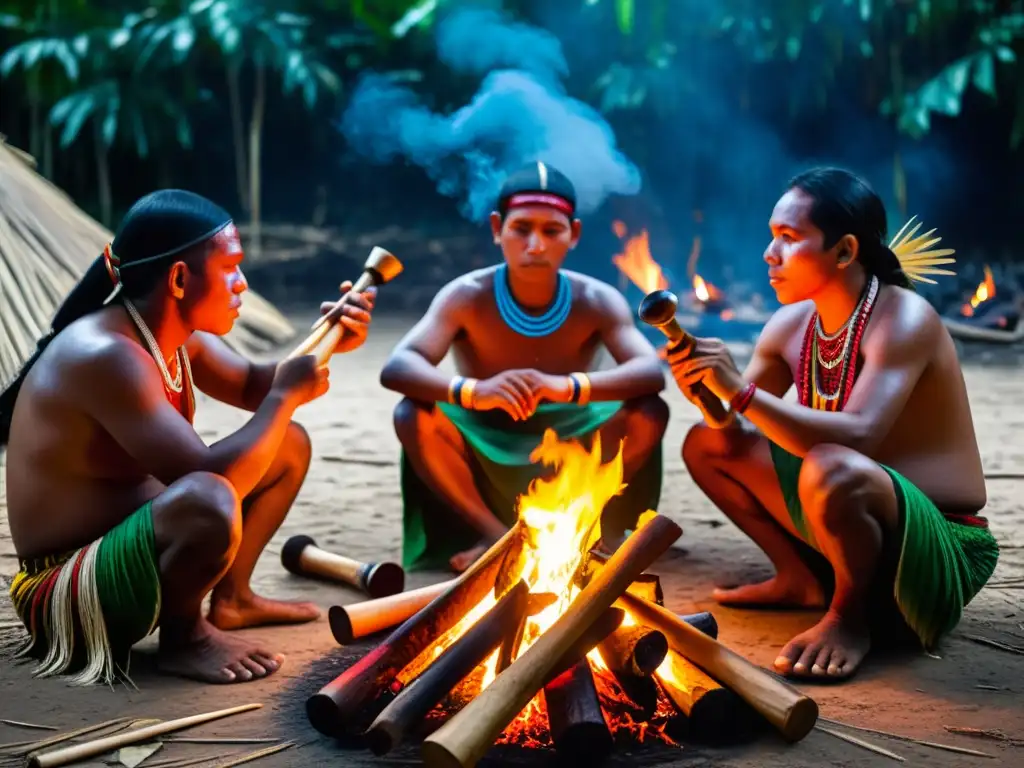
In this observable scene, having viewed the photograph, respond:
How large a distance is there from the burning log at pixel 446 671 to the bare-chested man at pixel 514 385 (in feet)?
3.81

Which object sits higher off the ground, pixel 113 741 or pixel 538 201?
pixel 538 201

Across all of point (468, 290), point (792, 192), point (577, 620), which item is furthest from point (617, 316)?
point (577, 620)

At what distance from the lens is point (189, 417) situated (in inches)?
114

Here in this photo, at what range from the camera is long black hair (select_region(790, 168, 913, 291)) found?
2891mm

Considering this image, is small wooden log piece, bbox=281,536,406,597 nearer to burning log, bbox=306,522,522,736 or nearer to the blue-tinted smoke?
burning log, bbox=306,522,522,736

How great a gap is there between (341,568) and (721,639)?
119cm

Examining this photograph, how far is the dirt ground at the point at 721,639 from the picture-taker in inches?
87.5

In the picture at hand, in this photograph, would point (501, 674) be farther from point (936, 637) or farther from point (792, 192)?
point (792, 192)

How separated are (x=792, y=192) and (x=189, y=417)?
176 centimetres

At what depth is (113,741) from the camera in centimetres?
221

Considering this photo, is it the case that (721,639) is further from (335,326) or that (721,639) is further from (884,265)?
(335,326)

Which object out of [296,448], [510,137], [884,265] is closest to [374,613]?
[296,448]

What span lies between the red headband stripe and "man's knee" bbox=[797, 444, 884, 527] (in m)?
1.36

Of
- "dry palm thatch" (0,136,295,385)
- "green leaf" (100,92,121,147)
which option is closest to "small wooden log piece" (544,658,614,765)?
"dry palm thatch" (0,136,295,385)
